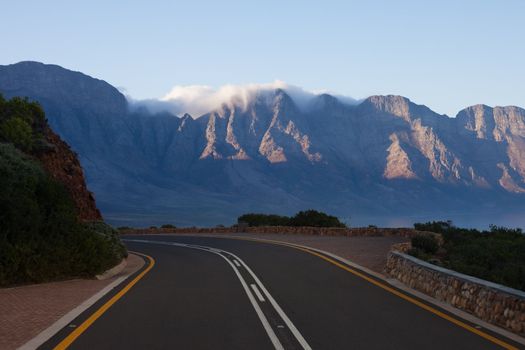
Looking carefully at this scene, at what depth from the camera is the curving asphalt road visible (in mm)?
10078

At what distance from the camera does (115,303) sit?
14.1 metres

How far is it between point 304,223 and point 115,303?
141 ft

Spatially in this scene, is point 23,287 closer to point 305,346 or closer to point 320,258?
point 305,346

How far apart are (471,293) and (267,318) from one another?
4.08 metres

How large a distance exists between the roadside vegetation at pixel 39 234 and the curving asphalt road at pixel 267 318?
200cm

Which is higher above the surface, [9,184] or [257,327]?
[9,184]

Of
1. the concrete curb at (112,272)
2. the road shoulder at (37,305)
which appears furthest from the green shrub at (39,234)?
the road shoulder at (37,305)

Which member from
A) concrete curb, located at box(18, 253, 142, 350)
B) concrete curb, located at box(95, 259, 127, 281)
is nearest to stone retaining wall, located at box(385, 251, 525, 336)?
concrete curb, located at box(18, 253, 142, 350)

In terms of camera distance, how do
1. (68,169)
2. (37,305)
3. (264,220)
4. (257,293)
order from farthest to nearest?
(264,220) → (68,169) → (257,293) → (37,305)

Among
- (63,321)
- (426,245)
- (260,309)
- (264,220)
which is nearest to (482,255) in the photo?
(426,245)

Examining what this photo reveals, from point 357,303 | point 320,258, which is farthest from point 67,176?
point 357,303

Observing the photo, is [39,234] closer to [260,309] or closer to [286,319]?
[260,309]

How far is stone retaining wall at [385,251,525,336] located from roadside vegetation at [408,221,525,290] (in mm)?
1678

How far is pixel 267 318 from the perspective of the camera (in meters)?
12.2
